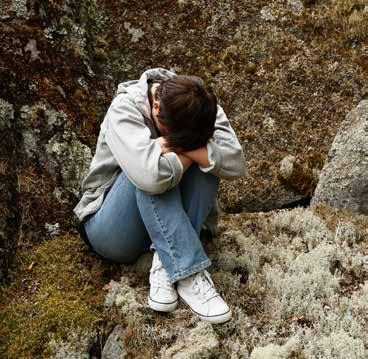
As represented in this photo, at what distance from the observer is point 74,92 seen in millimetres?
6289

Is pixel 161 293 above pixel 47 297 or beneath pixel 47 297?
above

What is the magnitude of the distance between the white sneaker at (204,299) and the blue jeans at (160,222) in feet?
0.39

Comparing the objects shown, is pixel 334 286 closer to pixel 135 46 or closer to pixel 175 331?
pixel 175 331

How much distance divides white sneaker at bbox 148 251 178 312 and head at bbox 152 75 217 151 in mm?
1089

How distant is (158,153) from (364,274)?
2.32m

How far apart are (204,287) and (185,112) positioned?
4.75 feet

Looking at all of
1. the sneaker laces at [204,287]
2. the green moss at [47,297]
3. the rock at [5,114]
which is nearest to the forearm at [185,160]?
the sneaker laces at [204,287]

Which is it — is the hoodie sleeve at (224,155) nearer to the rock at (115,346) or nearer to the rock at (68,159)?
the rock at (115,346)

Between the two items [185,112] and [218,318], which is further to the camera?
[218,318]

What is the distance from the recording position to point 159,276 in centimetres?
477

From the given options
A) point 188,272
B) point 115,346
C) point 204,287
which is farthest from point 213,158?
point 115,346

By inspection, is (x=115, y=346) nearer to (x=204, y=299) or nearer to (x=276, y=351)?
(x=204, y=299)

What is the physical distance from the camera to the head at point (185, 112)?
4277mm

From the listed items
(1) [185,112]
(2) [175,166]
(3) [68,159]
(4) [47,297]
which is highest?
(1) [185,112]
